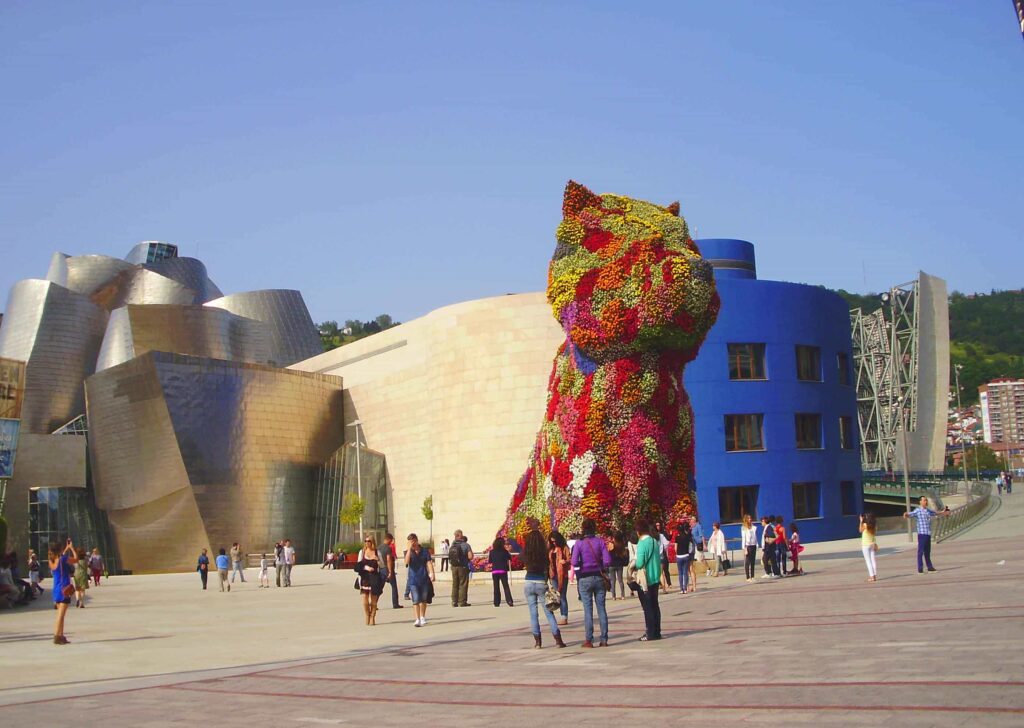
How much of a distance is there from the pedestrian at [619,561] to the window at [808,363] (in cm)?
2259

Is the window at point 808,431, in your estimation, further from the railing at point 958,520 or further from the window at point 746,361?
the railing at point 958,520

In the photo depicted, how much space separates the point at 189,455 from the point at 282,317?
2515 cm

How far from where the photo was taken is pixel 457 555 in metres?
19.0

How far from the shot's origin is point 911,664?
828 cm

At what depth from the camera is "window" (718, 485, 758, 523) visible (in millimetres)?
38469

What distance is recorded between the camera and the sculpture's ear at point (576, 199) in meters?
22.1

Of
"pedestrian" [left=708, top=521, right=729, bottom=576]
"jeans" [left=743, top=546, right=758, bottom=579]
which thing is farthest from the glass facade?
"jeans" [left=743, top=546, right=758, bottom=579]

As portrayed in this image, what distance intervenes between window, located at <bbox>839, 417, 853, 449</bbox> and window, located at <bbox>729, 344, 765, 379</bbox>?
4.98m

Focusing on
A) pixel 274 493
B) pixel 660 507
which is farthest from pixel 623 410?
pixel 274 493

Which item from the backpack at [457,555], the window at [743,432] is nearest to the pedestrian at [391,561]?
the backpack at [457,555]

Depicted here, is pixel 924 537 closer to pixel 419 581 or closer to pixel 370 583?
pixel 419 581

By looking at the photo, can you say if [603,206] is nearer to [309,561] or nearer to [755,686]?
[755,686]

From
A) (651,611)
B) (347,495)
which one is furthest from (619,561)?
(347,495)

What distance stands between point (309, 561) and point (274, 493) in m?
5.07
